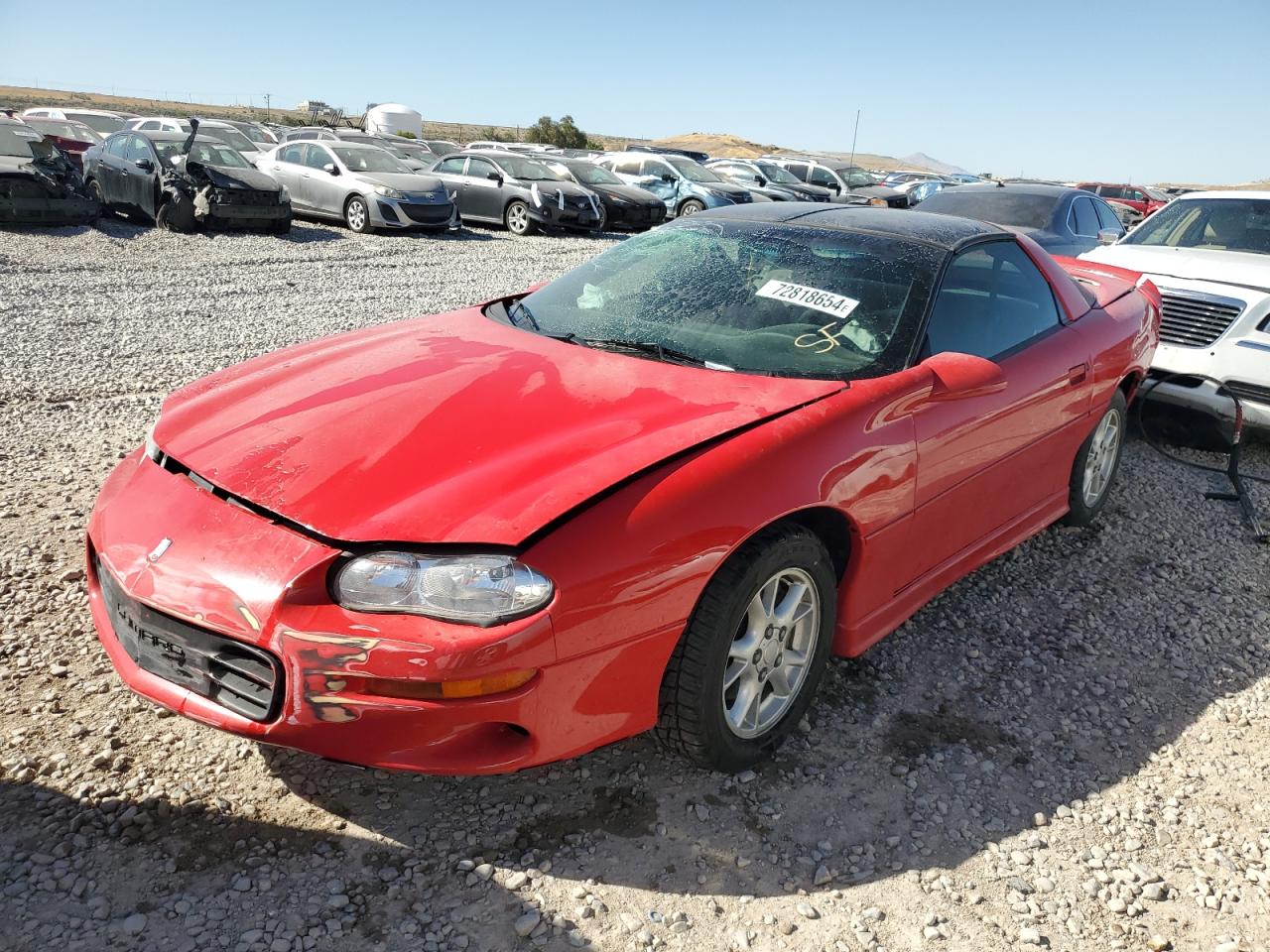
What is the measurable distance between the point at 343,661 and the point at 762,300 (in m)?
1.86

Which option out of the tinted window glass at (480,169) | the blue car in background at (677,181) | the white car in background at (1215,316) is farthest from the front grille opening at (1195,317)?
the tinted window glass at (480,169)

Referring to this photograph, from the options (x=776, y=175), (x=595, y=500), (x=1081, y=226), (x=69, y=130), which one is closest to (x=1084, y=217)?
(x=1081, y=226)

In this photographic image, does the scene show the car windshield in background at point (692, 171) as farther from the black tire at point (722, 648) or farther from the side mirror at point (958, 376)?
the black tire at point (722, 648)

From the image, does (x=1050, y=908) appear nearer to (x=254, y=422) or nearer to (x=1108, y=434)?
(x=254, y=422)

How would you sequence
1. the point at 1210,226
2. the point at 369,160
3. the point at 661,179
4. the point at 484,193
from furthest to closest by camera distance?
1. the point at 661,179
2. the point at 484,193
3. the point at 369,160
4. the point at 1210,226

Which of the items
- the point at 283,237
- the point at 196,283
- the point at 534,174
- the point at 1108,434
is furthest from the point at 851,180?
the point at 1108,434

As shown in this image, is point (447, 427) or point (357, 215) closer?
point (447, 427)

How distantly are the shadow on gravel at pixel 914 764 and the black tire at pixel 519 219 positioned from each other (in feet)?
43.3

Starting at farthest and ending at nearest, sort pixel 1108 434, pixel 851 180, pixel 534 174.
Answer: pixel 851 180
pixel 534 174
pixel 1108 434

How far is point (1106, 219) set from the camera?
9945 millimetres

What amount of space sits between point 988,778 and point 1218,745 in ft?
2.77

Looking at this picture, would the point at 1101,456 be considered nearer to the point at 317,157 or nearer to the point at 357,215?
the point at 357,215

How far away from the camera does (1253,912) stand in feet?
7.35

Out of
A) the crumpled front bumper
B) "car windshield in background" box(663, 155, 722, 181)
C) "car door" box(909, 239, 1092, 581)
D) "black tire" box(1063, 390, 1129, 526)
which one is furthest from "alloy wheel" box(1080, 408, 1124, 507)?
"car windshield in background" box(663, 155, 722, 181)
